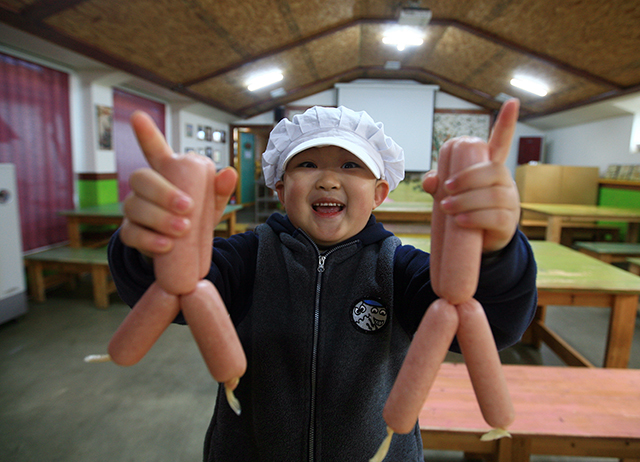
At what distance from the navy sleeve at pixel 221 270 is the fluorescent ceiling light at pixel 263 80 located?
6.46 meters

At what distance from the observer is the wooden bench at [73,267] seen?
3830 mm

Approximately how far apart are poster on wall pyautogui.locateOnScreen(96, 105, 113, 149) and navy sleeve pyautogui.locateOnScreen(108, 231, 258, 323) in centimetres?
507

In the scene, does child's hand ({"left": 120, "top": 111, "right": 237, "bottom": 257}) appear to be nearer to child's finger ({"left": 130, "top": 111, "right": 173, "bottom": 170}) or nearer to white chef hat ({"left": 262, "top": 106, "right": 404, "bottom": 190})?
child's finger ({"left": 130, "top": 111, "right": 173, "bottom": 170})

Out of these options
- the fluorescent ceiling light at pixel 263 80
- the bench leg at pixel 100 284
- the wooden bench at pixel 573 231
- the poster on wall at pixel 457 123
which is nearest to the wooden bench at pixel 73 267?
the bench leg at pixel 100 284

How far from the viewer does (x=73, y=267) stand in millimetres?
3895

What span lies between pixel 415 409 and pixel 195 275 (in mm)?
412

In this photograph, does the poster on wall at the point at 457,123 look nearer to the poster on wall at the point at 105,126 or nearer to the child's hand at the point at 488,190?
the poster on wall at the point at 105,126

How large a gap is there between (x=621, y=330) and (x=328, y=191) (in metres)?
2.47

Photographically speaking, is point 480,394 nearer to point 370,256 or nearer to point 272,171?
point 370,256

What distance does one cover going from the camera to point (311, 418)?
3.00 feet

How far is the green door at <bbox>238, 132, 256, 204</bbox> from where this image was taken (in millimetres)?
10091

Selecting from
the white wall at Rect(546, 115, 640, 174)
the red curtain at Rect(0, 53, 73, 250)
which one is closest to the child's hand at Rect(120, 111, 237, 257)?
the red curtain at Rect(0, 53, 73, 250)

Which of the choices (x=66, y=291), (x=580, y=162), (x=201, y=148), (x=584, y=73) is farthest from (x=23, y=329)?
(x=580, y=162)

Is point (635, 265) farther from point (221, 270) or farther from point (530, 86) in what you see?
point (221, 270)
